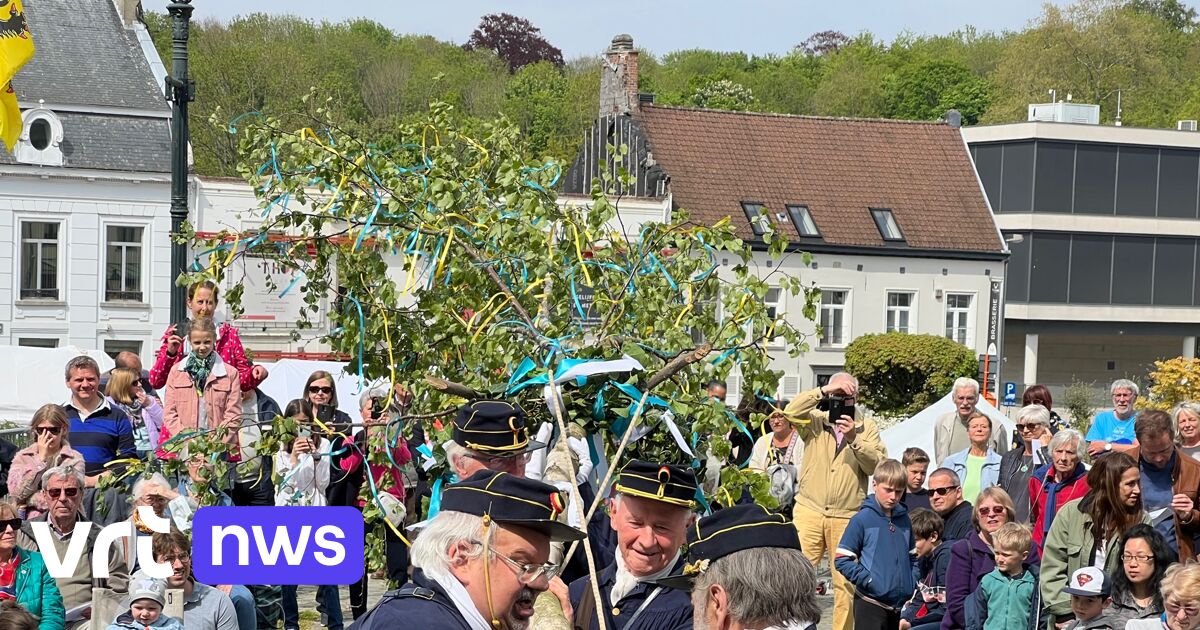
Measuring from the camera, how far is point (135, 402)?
10.3 meters

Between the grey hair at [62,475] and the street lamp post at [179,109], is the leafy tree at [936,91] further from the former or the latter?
the grey hair at [62,475]

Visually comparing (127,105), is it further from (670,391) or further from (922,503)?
(670,391)

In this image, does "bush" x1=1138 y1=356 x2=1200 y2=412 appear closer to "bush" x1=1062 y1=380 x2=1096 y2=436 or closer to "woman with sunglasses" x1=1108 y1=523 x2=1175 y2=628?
"bush" x1=1062 y1=380 x2=1096 y2=436

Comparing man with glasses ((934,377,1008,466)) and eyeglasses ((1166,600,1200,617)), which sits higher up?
man with glasses ((934,377,1008,466))

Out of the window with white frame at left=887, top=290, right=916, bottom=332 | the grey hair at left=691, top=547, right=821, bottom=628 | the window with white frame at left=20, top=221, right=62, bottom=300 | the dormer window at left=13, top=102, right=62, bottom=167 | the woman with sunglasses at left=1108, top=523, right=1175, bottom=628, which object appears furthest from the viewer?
the window with white frame at left=887, top=290, right=916, bottom=332

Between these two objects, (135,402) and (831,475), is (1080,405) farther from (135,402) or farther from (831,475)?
(135,402)

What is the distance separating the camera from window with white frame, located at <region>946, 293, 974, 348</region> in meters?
44.2

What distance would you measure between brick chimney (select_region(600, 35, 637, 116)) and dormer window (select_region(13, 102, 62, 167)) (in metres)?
14.3

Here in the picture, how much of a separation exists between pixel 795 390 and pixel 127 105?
17.9 m

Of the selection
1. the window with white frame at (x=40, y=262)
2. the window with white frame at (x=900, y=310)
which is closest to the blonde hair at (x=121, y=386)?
the window with white frame at (x=40, y=262)

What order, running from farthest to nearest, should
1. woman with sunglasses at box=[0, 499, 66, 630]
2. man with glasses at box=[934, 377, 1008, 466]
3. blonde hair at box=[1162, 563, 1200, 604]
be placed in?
man with glasses at box=[934, 377, 1008, 466] → woman with sunglasses at box=[0, 499, 66, 630] → blonde hair at box=[1162, 563, 1200, 604]

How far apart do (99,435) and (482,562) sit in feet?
21.3

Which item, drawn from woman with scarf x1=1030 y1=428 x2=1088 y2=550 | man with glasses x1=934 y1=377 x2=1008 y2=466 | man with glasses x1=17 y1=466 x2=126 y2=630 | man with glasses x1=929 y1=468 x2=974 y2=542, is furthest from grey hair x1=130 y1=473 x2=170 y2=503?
man with glasses x1=934 y1=377 x2=1008 y2=466

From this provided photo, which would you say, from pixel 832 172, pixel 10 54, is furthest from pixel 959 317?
pixel 10 54
